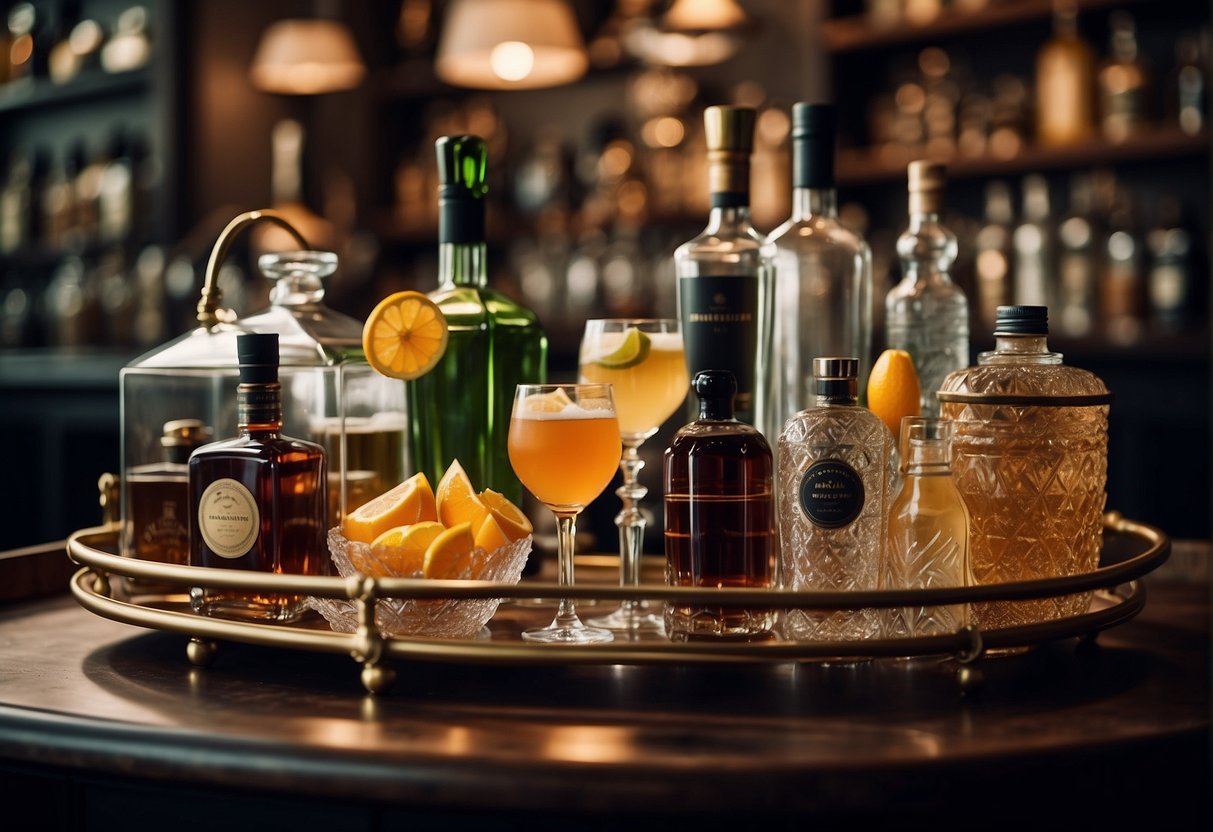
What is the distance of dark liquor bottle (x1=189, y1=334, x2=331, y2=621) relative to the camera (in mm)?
964

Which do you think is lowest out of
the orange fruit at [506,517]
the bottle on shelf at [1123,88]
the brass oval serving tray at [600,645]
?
the brass oval serving tray at [600,645]

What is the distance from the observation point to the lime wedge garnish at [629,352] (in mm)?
1115

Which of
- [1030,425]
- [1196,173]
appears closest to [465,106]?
[1196,173]

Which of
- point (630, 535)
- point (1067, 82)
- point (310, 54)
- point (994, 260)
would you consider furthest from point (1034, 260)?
point (630, 535)

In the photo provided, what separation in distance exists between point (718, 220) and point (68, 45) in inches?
174

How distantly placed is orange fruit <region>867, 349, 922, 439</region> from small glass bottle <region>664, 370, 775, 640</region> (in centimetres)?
15

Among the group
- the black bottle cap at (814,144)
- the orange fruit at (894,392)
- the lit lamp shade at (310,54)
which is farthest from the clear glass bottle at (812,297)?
the lit lamp shade at (310,54)

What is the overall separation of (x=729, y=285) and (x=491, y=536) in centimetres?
34

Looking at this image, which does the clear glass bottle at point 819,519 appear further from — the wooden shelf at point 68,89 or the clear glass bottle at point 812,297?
the wooden shelf at point 68,89

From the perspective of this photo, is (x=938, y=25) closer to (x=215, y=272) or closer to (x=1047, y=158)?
(x=1047, y=158)

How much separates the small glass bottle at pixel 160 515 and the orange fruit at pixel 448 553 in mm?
329

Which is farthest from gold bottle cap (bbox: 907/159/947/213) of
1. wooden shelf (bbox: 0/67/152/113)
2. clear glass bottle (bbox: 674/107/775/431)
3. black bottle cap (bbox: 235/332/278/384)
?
wooden shelf (bbox: 0/67/152/113)

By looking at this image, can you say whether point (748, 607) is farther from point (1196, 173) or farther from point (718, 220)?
point (1196, 173)

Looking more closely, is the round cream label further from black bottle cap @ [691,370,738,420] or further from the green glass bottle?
black bottle cap @ [691,370,738,420]
